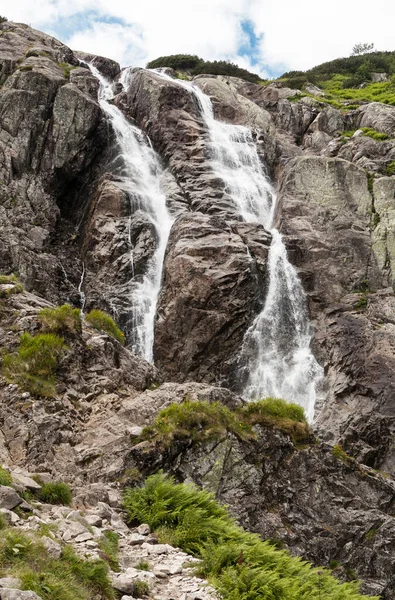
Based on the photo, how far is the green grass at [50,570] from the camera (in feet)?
17.6

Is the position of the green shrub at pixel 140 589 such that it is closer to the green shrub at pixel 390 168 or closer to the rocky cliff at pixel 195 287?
the rocky cliff at pixel 195 287

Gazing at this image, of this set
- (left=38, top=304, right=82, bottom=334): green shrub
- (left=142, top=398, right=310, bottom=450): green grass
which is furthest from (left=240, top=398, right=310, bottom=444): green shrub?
(left=38, top=304, right=82, bottom=334): green shrub

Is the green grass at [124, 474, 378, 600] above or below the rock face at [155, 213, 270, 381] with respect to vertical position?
below

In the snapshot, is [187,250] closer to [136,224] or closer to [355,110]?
[136,224]

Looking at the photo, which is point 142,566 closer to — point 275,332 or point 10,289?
point 10,289

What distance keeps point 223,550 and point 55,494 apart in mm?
3001

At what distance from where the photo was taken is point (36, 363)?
12719mm

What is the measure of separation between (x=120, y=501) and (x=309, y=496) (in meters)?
5.67

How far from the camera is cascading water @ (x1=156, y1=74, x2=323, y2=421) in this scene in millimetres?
26172

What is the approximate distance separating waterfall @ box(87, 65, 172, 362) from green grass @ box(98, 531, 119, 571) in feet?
64.3

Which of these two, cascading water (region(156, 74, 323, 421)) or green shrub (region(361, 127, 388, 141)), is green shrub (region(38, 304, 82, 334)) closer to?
cascading water (region(156, 74, 323, 421))

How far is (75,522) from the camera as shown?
7.47 meters

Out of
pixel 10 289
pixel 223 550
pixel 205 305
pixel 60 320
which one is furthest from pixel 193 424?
pixel 205 305

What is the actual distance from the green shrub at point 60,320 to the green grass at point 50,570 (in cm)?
806
